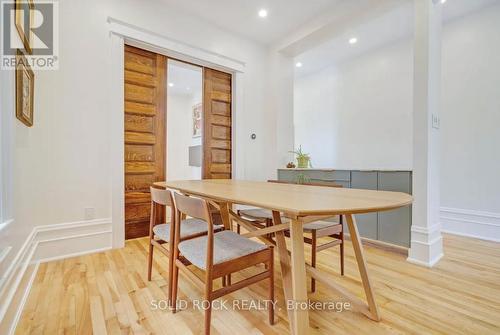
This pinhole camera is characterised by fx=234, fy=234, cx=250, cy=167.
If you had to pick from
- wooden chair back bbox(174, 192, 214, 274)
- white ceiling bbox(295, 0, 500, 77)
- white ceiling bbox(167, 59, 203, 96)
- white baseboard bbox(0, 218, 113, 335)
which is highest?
white ceiling bbox(295, 0, 500, 77)

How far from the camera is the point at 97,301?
1.48m

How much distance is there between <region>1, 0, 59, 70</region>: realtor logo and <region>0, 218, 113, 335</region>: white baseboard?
1.17 meters

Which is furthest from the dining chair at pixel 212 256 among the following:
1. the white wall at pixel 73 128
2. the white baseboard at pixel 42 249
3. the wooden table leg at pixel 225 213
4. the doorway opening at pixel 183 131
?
the doorway opening at pixel 183 131

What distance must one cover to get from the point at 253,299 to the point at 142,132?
2166mm

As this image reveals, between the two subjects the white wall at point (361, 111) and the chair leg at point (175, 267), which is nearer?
the chair leg at point (175, 267)

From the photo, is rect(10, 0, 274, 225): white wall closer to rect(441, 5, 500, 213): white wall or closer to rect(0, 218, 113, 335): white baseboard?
rect(0, 218, 113, 335): white baseboard

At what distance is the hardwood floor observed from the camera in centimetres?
126

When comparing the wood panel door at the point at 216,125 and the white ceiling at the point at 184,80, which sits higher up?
the white ceiling at the point at 184,80

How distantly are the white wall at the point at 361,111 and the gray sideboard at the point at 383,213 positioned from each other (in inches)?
49.1

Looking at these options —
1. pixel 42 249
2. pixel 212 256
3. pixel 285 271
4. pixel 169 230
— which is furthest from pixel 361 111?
pixel 42 249

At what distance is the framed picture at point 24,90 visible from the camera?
1557 millimetres

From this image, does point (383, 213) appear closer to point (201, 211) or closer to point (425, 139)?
point (425, 139)

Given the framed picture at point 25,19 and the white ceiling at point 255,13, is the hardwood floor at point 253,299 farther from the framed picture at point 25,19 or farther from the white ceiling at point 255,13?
the white ceiling at point 255,13

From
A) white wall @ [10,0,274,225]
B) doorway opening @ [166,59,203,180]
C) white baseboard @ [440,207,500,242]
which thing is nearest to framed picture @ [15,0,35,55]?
white wall @ [10,0,274,225]
